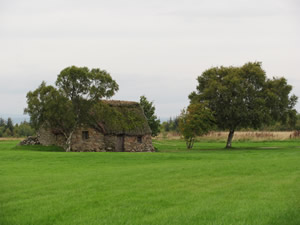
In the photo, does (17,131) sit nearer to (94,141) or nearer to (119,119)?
(94,141)

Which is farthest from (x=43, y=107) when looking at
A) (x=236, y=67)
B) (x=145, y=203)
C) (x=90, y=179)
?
(x=145, y=203)

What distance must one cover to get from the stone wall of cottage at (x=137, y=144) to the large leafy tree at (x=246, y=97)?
9157 millimetres

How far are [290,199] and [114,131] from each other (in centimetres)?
4180

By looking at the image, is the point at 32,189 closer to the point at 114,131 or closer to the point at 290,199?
the point at 290,199

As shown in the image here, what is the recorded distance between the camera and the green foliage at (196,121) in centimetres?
5266

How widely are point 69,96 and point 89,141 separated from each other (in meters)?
7.12

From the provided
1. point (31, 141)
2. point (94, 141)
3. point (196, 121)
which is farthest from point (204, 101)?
point (31, 141)

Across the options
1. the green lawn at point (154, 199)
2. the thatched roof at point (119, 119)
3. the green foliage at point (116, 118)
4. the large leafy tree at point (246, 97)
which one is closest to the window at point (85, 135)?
the green foliage at point (116, 118)

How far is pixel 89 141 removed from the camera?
53.0 meters

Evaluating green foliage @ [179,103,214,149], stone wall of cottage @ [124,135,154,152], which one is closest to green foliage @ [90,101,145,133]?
stone wall of cottage @ [124,135,154,152]

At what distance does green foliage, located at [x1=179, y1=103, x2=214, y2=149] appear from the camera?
2073 inches

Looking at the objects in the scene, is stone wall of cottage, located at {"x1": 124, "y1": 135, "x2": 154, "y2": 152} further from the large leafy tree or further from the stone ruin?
the stone ruin

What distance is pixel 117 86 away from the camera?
50625mm

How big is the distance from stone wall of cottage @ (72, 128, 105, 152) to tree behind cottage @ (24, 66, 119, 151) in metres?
1.55
